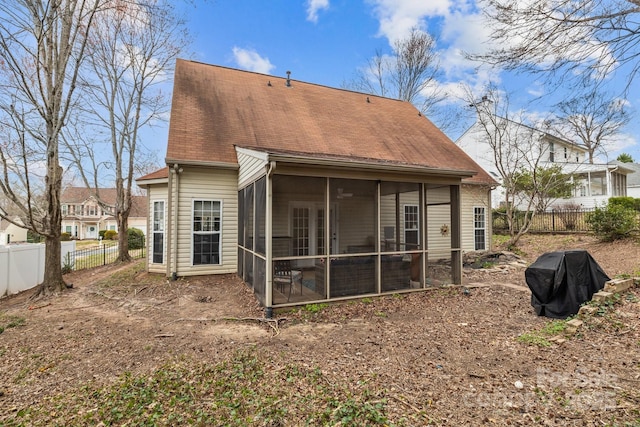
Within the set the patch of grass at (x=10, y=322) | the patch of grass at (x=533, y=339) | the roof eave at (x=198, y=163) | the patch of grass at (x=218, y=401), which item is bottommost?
the patch of grass at (x=218, y=401)

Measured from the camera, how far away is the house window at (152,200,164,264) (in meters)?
9.09

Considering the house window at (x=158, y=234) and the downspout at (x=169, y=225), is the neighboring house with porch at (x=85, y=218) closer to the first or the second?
the house window at (x=158, y=234)

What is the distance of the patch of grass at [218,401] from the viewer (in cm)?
278

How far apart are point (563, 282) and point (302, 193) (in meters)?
6.33

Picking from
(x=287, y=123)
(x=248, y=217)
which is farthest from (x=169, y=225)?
(x=287, y=123)

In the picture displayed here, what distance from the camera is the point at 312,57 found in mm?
15508

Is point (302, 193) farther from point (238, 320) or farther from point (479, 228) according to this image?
point (479, 228)

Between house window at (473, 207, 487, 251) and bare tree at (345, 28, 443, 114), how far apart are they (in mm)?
11210

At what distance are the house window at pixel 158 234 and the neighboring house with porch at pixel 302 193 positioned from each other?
1.6 inches

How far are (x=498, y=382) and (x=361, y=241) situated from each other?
670 centimetres

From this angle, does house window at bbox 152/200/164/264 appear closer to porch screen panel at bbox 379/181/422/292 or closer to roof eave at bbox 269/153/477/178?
roof eave at bbox 269/153/477/178

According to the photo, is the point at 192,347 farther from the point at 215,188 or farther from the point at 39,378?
the point at 215,188

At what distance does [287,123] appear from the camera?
11156mm

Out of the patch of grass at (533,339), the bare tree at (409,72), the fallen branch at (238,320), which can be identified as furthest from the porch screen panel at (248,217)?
the bare tree at (409,72)
